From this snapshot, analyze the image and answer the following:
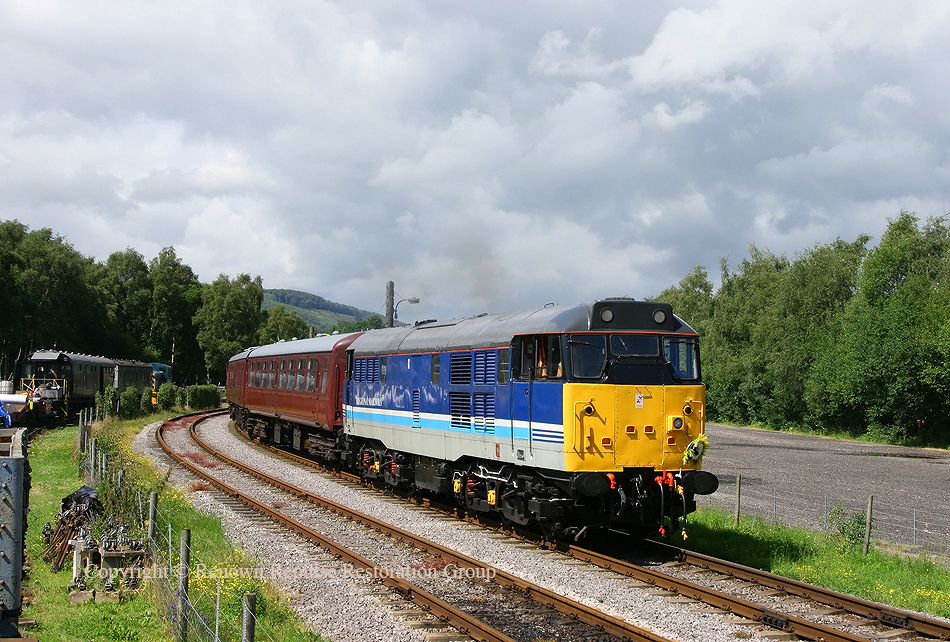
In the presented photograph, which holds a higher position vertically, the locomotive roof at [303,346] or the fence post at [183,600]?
the locomotive roof at [303,346]

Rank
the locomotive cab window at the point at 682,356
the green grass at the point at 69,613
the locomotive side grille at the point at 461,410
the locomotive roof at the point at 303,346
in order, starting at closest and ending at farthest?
1. the green grass at the point at 69,613
2. the locomotive cab window at the point at 682,356
3. the locomotive side grille at the point at 461,410
4. the locomotive roof at the point at 303,346

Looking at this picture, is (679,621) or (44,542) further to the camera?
(44,542)

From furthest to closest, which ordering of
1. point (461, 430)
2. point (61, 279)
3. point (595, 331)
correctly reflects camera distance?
point (61, 279) → point (461, 430) → point (595, 331)

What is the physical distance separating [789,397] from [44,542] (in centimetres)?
4978

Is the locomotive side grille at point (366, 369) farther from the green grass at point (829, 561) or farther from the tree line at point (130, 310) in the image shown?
the tree line at point (130, 310)

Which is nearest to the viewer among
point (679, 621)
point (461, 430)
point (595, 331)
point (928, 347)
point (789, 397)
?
point (679, 621)

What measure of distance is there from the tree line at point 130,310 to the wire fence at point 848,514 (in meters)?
53.5

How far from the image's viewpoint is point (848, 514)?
63.7 feet

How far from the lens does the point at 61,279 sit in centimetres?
6325

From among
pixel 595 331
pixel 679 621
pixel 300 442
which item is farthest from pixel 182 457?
pixel 679 621

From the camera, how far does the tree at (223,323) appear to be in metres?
83.6

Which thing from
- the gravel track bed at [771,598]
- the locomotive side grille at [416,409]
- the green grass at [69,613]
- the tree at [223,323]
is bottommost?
the green grass at [69,613]

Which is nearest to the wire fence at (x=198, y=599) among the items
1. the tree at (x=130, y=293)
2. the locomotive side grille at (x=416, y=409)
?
the locomotive side grille at (x=416, y=409)

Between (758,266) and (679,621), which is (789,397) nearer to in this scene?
(758,266)
